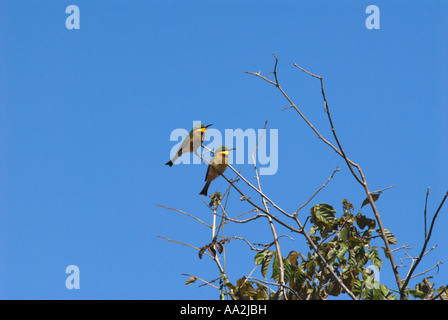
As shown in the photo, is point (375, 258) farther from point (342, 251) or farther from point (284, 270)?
point (284, 270)

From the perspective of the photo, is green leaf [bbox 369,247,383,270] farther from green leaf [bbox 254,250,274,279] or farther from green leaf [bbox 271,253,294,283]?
green leaf [bbox 254,250,274,279]

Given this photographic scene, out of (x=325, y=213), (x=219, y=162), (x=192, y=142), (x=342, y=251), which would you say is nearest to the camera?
(x=342, y=251)

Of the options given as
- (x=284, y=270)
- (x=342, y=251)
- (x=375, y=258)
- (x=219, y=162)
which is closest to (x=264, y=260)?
(x=284, y=270)

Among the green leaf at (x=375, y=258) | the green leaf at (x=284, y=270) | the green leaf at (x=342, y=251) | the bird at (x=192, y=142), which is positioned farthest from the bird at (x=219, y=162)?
the green leaf at (x=375, y=258)

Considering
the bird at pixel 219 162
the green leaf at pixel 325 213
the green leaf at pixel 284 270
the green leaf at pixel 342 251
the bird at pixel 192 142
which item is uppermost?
the bird at pixel 192 142

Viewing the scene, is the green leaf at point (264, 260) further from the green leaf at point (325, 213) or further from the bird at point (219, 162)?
the bird at point (219, 162)

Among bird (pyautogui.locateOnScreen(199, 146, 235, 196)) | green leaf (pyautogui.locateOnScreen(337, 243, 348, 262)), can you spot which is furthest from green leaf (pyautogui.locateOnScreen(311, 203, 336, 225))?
bird (pyautogui.locateOnScreen(199, 146, 235, 196))

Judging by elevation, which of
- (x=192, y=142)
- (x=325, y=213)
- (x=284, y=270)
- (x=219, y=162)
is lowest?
(x=284, y=270)

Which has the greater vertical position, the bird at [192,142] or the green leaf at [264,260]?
the bird at [192,142]

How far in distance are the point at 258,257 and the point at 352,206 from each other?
2.44 feet

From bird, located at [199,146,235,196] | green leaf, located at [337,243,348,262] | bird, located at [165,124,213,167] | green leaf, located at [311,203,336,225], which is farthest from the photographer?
bird, located at [165,124,213,167]
